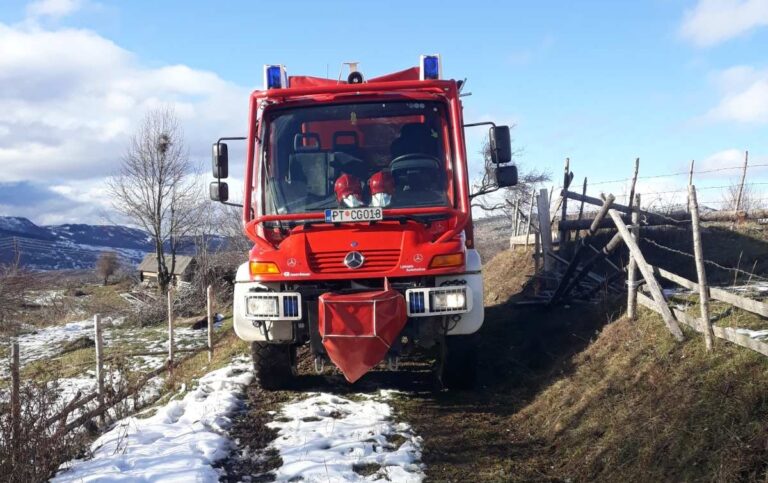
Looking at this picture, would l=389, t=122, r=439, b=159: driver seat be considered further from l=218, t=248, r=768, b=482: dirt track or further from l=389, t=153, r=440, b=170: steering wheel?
l=218, t=248, r=768, b=482: dirt track

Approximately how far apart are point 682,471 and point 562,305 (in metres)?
5.91

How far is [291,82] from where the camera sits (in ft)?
24.7

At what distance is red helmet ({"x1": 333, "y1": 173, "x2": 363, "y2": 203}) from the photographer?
21.6 feet

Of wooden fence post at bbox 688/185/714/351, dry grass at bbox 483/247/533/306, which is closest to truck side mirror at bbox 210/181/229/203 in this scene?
wooden fence post at bbox 688/185/714/351

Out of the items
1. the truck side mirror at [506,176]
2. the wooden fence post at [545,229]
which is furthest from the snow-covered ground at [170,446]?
the wooden fence post at [545,229]

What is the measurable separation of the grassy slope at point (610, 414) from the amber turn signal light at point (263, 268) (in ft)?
6.25

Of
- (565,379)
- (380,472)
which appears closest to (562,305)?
(565,379)

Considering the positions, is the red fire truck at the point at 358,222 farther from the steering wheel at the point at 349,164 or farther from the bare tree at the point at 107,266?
the bare tree at the point at 107,266

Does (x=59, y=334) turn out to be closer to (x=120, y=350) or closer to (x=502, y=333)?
(x=120, y=350)

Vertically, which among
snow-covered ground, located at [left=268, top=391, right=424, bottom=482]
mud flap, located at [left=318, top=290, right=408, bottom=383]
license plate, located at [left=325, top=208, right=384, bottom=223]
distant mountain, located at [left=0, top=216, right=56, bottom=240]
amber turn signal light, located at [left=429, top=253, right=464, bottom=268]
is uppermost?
distant mountain, located at [left=0, top=216, right=56, bottom=240]

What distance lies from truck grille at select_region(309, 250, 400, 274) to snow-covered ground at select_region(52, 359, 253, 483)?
5.62 feet

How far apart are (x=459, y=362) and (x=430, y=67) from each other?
3.22 m

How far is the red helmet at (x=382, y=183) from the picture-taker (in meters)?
6.57

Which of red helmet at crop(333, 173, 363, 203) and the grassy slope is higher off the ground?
red helmet at crop(333, 173, 363, 203)
